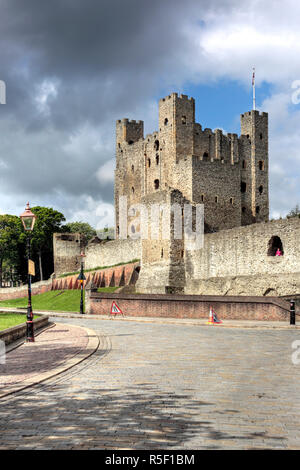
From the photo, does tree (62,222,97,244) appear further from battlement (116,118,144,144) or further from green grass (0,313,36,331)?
green grass (0,313,36,331)

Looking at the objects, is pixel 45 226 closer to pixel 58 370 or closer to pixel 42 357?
pixel 42 357

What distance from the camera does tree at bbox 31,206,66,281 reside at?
77.6m

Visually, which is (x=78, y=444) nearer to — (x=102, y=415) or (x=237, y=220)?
(x=102, y=415)

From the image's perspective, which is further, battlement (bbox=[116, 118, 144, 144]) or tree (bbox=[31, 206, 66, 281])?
tree (bbox=[31, 206, 66, 281])

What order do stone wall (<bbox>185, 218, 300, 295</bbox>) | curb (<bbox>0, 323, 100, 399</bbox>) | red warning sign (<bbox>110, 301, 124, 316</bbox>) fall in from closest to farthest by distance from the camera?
curb (<bbox>0, 323, 100, 399</bbox>), red warning sign (<bbox>110, 301, 124, 316</bbox>), stone wall (<bbox>185, 218, 300, 295</bbox>)

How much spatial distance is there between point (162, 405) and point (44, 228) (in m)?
74.0

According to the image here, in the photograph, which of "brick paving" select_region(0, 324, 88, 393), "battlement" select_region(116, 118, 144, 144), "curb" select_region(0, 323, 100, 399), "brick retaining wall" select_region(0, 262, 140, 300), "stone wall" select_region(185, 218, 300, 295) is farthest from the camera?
"battlement" select_region(116, 118, 144, 144)

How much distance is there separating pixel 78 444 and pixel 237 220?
4910 centimetres

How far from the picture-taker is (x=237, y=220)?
175 feet

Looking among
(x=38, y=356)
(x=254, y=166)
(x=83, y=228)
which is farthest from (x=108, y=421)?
(x=83, y=228)

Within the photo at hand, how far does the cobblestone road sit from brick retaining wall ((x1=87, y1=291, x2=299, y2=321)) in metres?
13.4

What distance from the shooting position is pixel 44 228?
79.4 m

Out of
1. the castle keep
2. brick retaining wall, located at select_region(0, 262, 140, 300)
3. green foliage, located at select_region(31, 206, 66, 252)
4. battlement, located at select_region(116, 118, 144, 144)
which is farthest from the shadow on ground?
green foliage, located at select_region(31, 206, 66, 252)

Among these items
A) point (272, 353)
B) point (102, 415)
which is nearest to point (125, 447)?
point (102, 415)
